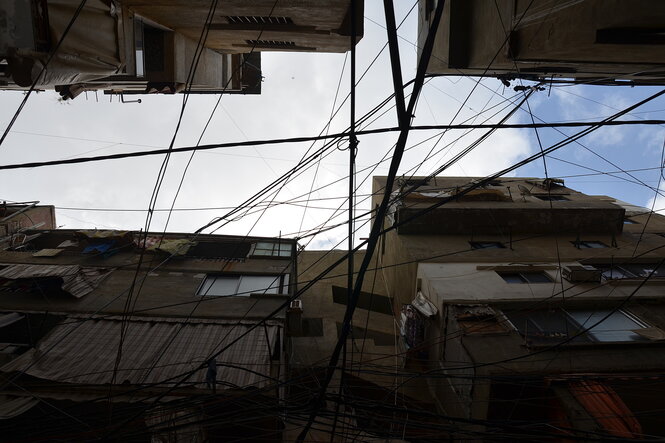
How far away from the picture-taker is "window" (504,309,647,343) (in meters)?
8.46

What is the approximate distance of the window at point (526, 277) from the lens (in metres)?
11.2

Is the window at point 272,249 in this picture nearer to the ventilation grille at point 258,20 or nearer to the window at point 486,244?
the window at point 486,244

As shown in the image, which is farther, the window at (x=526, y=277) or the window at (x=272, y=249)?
Answer: the window at (x=272, y=249)

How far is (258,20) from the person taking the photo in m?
10.1

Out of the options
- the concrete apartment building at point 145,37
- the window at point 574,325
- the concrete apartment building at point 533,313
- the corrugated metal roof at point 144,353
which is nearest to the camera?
the concrete apartment building at point 145,37

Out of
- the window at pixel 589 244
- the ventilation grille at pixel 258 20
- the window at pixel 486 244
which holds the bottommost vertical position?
the window at pixel 486 244

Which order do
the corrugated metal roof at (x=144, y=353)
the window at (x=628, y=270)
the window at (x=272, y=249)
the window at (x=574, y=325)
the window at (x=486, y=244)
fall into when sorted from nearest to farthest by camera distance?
the corrugated metal roof at (x=144, y=353) < the window at (x=574, y=325) < the window at (x=628, y=270) < the window at (x=486, y=244) < the window at (x=272, y=249)

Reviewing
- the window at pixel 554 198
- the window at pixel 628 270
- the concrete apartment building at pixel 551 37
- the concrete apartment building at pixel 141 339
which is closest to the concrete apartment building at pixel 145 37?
the concrete apartment building at pixel 551 37

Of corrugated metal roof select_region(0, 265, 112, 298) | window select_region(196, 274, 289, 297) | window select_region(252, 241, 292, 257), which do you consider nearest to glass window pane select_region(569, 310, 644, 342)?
window select_region(196, 274, 289, 297)

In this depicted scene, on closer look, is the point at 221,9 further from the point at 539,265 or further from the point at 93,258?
→ the point at 539,265

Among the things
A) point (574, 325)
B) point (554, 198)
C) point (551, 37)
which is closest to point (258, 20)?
point (551, 37)

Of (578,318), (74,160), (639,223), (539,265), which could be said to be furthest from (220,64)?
(639,223)

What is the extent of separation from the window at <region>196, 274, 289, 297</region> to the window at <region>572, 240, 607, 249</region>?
10.2 m

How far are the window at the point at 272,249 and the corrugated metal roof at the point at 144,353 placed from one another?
5.15 metres
